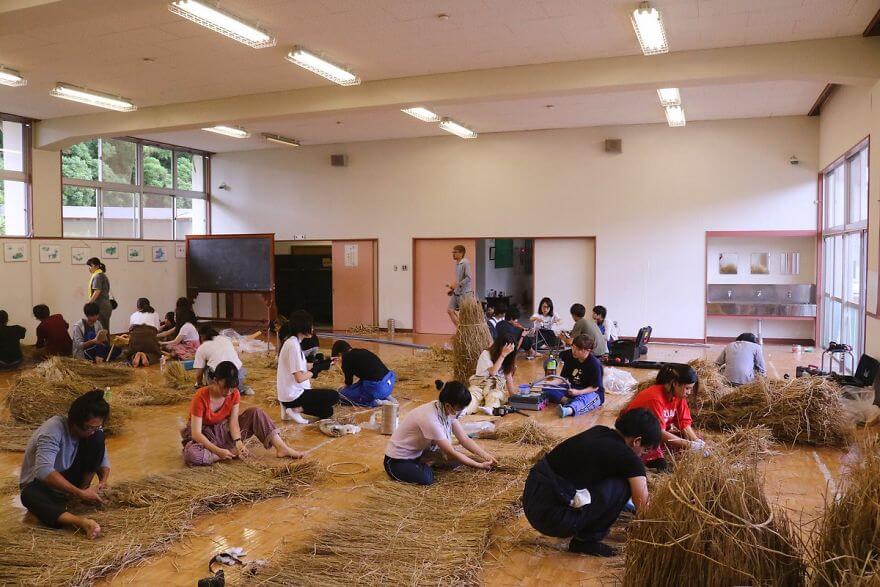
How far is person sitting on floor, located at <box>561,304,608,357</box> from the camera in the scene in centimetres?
782

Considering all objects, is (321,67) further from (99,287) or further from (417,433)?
(99,287)

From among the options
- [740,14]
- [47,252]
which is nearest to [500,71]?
[740,14]

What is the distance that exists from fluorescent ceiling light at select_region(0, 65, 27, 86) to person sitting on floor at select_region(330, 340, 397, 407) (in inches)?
203

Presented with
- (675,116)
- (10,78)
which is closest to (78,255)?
(10,78)

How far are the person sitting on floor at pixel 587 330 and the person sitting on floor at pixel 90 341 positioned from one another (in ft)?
19.4

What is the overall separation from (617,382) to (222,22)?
5253mm

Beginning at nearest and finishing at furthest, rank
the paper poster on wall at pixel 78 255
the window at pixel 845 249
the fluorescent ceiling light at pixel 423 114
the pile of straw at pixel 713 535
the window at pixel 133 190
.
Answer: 1. the pile of straw at pixel 713 535
2. the window at pixel 845 249
3. the fluorescent ceiling light at pixel 423 114
4. the paper poster on wall at pixel 78 255
5. the window at pixel 133 190

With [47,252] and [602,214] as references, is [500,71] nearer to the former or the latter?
[602,214]

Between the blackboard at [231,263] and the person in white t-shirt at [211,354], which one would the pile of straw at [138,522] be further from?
the blackboard at [231,263]

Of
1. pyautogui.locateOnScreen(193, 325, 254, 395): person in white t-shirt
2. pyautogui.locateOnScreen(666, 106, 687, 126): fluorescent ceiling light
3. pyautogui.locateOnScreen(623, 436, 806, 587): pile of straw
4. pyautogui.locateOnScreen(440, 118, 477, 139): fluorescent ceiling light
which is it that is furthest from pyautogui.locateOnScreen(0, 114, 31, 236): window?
pyautogui.locateOnScreen(623, 436, 806, 587): pile of straw

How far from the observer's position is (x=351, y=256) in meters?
13.3

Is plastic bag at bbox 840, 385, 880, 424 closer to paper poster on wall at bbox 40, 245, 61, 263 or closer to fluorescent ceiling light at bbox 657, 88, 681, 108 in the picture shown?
fluorescent ceiling light at bbox 657, 88, 681, 108

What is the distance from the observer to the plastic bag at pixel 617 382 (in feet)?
24.0

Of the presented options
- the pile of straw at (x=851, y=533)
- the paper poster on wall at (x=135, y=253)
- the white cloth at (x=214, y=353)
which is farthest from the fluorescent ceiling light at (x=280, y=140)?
the pile of straw at (x=851, y=533)
